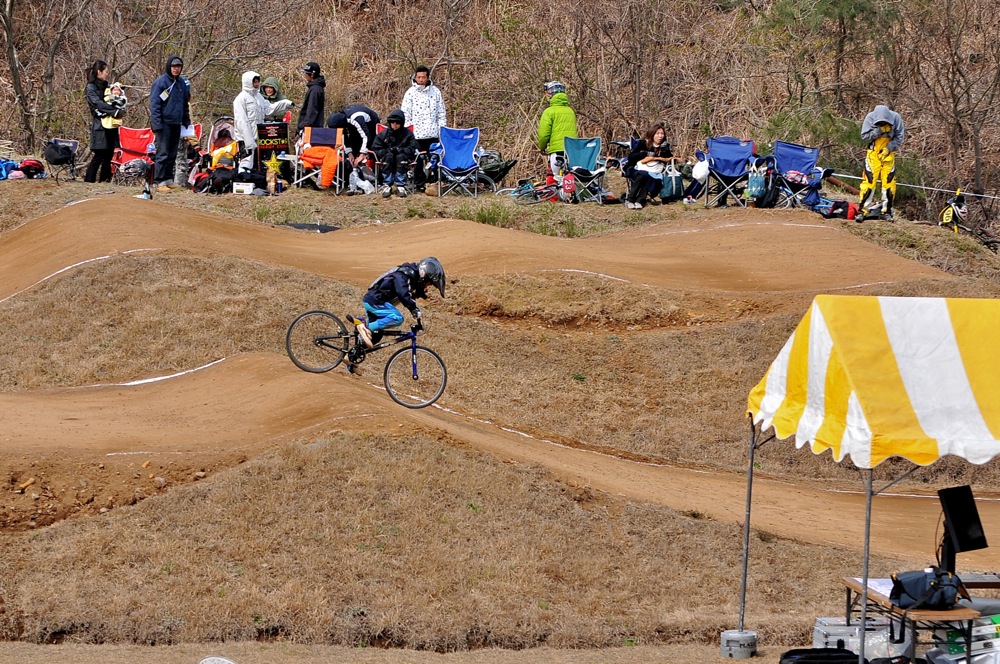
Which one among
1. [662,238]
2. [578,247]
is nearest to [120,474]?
[578,247]

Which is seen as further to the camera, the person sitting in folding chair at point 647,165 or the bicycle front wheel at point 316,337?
the person sitting in folding chair at point 647,165

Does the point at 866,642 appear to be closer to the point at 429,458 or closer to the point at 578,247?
the point at 429,458

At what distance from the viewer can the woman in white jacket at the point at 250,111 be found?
23.9 m

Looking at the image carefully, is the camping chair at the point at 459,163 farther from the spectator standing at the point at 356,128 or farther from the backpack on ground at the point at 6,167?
the backpack on ground at the point at 6,167

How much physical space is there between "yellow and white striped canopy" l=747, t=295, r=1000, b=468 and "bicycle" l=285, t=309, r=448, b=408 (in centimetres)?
569

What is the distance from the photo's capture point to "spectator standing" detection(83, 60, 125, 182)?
23031 mm

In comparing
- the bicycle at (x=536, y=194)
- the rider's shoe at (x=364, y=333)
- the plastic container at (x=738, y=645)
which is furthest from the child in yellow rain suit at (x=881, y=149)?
the plastic container at (x=738, y=645)

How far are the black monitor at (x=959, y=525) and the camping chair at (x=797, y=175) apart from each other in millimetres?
16133

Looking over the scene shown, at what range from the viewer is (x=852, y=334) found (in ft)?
28.7

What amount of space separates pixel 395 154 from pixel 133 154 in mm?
5631

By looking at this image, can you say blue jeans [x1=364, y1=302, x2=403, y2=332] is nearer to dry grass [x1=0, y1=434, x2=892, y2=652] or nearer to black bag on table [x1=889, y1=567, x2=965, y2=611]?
dry grass [x1=0, y1=434, x2=892, y2=652]

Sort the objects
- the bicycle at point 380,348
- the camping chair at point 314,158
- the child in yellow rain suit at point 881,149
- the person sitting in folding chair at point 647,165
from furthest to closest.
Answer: the person sitting in folding chair at point 647,165 < the camping chair at point 314,158 < the child in yellow rain suit at point 881,149 < the bicycle at point 380,348

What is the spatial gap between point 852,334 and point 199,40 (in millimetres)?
28005

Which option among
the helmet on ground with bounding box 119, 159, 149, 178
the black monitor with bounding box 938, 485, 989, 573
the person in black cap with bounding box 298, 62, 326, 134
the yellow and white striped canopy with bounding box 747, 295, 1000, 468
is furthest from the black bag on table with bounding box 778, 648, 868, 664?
the helmet on ground with bounding box 119, 159, 149, 178
